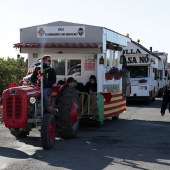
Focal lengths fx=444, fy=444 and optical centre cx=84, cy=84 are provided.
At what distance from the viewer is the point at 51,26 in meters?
13.2

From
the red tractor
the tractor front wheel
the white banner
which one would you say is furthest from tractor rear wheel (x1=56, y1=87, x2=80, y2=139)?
the white banner

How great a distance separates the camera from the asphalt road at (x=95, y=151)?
7629 mm

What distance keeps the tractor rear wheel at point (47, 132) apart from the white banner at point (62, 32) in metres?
4.41

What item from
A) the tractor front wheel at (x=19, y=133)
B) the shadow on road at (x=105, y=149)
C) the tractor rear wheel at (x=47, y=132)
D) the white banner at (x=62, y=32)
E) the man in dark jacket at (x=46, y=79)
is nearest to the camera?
the shadow on road at (x=105, y=149)

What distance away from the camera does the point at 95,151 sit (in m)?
9.01

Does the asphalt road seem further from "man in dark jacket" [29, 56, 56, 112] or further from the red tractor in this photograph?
"man in dark jacket" [29, 56, 56, 112]

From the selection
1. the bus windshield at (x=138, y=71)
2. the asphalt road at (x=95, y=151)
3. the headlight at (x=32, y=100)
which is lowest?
the asphalt road at (x=95, y=151)

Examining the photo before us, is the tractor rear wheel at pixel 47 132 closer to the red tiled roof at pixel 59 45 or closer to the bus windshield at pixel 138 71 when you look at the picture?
the red tiled roof at pixel 59 45

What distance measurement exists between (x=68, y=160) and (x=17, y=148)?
163cm

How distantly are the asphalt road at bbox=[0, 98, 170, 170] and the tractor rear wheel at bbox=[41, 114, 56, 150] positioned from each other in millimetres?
143

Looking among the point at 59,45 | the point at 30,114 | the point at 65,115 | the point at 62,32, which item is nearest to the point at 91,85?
the point at 59,45

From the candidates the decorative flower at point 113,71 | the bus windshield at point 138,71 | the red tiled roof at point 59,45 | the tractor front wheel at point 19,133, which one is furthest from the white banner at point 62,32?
the bus windshield at point 138,71

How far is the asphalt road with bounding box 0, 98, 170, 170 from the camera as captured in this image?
763 centimetres

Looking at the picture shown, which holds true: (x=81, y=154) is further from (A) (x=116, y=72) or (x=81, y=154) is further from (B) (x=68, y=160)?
(A) (x=116, y=72)
